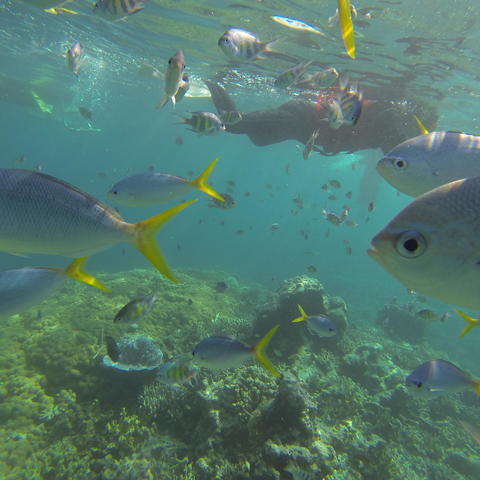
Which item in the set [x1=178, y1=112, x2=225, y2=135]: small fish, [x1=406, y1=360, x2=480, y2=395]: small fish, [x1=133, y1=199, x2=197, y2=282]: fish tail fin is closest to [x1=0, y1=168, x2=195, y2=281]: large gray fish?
[x1=133, y1=199, x2=197, y2=282]: fish tail fin

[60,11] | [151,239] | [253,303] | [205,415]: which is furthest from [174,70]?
[60,11]

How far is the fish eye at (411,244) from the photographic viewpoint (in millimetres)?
1358

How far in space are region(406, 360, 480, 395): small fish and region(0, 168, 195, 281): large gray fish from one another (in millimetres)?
4116

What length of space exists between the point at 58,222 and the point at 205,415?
14.7 feet

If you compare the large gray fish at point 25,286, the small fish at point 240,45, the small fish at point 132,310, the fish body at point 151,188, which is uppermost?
the small fish at point 240,45

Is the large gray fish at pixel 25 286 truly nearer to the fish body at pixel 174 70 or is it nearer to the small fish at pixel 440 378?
the fish body at pixel 174 70

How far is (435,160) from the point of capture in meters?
2.37

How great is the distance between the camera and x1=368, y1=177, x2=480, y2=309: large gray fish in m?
1.32

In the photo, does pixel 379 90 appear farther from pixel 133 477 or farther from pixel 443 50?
pixel 133 477

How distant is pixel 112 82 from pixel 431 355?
32718mm

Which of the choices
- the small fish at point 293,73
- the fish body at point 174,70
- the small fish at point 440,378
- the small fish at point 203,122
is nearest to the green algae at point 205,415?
the small fish at point 440,378

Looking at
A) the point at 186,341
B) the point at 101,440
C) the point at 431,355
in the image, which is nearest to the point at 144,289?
the point at 186,341

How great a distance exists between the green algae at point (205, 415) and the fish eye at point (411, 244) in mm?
4043

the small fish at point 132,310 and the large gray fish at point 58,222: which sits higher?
the large gray fish at point 58,222
